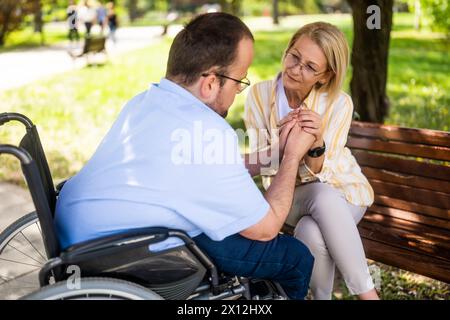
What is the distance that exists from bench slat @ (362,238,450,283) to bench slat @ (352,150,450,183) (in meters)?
0.57

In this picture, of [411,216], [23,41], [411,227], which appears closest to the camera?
[411,227]

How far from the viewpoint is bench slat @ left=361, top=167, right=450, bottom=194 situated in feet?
10.00

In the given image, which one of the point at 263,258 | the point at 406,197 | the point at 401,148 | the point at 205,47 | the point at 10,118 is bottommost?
the point at 406,197

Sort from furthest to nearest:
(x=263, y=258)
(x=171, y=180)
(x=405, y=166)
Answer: (x=405, y=166)
(x=263, y=258)
(x=171, y=180)

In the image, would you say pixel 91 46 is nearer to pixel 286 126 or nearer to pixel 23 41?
pixel 23 41

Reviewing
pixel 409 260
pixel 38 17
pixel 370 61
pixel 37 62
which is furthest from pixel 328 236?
pixel 38 17

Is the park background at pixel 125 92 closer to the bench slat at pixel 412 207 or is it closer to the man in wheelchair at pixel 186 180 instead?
the man in wheelchair at pixel 186 180

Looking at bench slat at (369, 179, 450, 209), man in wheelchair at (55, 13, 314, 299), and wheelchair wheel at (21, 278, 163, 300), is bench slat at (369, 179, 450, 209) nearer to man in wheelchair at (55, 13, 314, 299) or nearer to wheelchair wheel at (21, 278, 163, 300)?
man in wheelchair at (55, 13, 314, 299)

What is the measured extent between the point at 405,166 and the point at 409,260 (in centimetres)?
76

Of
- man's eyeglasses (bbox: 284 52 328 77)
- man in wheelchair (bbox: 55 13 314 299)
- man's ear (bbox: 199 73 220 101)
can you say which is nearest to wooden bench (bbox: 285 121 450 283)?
man's eyeglasses (bbox: 284 52 328 77)

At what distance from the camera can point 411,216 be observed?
3.09 m

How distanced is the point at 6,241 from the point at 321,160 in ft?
5.05

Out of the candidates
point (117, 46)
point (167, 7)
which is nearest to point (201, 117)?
point (117, 46)

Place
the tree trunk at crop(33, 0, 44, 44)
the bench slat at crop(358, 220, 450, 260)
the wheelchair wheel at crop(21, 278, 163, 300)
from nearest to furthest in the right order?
the wheelchair wheel at crop(21, 278, 163, 300)
the bench slat at crop(358, 220, 450, 260)
the tree trunk at crop(33, 0, 44, 44)
